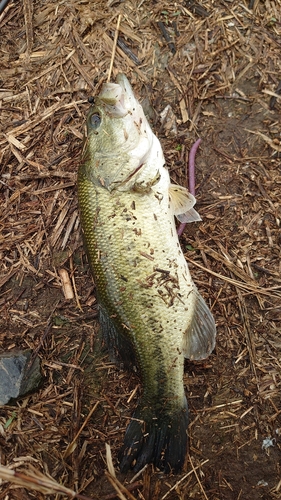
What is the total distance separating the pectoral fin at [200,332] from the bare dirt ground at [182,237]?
0.25 meters

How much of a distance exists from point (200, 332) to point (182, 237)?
779 mm

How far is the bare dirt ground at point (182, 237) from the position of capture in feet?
10.4

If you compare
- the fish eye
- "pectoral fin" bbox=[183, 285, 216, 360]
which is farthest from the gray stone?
the fish eye

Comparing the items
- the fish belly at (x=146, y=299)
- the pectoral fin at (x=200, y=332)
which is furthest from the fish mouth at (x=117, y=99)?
the pectoral fin at (x=200, y=332)

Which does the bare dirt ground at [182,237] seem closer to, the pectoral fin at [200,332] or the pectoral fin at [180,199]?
the pectoral fin at [200,332]

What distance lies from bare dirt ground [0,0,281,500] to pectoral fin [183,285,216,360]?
0.25 m

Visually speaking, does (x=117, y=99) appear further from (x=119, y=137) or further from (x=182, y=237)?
(x=182, y=237)

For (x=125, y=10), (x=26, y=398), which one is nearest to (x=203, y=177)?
(x=125, y=10)

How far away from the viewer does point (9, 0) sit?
364 centimetres

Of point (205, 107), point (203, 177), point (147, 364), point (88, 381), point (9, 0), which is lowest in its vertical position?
point (88, 381)

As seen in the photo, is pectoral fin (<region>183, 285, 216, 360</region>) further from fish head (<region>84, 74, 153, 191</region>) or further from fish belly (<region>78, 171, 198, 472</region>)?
fish head (<region>84, 74, 153, 191</region>)

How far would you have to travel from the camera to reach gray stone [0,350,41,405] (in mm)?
3221

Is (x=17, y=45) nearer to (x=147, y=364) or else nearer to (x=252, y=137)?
(x=252, y=137)

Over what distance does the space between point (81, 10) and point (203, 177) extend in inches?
68.4
